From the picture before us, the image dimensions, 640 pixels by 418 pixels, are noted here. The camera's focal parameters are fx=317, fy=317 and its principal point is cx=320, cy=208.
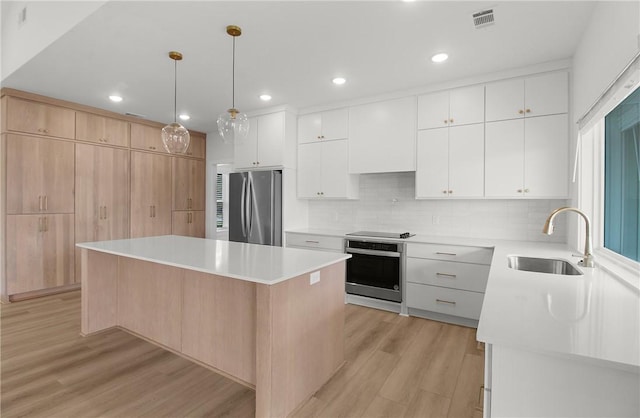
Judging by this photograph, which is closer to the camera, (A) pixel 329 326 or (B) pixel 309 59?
(A) pixel 329 326

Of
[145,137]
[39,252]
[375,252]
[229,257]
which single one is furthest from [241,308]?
[145,137]

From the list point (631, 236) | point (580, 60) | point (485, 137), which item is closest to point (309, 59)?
point (485, 137)

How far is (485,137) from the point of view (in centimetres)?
328

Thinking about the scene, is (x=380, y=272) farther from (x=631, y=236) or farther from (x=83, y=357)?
(x=83, y=357)

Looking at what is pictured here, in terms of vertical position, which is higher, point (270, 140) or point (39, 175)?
point (270, 140)

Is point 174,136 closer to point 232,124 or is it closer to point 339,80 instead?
point 232,124

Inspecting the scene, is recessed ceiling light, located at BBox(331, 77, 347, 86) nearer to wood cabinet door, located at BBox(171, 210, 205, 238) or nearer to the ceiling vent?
the ceiling vent

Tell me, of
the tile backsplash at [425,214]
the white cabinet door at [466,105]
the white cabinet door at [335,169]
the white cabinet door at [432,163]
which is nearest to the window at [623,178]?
the tile backsplash at [425,214]

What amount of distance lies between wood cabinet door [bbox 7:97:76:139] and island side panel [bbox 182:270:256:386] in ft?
10.6

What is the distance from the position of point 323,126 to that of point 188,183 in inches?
110

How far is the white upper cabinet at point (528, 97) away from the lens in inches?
115

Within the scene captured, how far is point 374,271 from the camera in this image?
3.66 m

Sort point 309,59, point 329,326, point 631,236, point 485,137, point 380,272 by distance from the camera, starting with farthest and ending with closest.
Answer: point 380,272, point 485,137, point 309,59, point 329,326, point 631,236

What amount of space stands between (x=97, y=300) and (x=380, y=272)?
9.32ft
